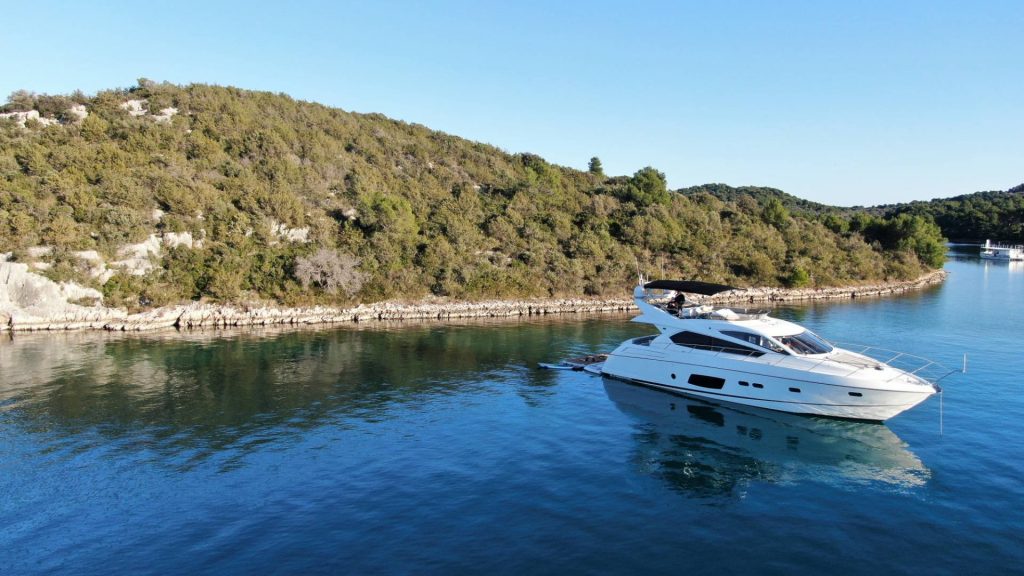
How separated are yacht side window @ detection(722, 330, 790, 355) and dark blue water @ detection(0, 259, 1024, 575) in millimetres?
2768

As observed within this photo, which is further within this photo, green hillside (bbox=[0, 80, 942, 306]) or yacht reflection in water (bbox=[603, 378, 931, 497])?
green hillside (bbox=[0, 80, 942, 306])

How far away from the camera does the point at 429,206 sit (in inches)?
2662

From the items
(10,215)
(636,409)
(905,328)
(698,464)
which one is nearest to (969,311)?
(905,328)

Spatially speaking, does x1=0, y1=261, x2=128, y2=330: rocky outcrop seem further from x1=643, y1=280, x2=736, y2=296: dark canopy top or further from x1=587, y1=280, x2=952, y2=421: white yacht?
x1=643, y1=280, x2=736, y2=296: dark canopy top

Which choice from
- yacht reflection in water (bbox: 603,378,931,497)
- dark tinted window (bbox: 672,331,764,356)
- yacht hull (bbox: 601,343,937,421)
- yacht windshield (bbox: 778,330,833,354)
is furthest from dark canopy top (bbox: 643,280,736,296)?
yacht reflection in water (bbox: 603,378,931,497)

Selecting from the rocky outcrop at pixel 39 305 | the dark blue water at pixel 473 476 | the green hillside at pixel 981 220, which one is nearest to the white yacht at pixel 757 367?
the dark blue water at pixel 473 476

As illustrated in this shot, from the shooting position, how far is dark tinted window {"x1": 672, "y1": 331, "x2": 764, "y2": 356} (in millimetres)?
24292

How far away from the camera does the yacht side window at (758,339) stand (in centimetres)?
2355

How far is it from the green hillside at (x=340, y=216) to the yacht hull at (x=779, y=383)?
31456 millimetres

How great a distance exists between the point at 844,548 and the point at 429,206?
195 ft

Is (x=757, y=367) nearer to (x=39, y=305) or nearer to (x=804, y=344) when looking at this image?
(x=804, y=344)

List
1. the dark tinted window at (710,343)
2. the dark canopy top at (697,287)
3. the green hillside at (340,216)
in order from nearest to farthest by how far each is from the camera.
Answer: the dark tinted window at (710,343)
the dark canopy top at (697,287)
the green hillside at (340,216)

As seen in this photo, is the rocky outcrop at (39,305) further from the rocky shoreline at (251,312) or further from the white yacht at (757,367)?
the white yacht at (757,367)

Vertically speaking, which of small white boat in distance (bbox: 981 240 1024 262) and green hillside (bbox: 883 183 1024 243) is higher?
green hillside (bbox: 883 183 1024 243)
